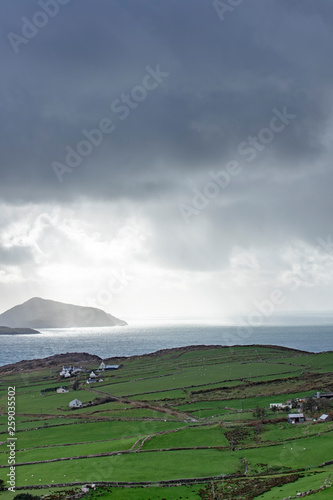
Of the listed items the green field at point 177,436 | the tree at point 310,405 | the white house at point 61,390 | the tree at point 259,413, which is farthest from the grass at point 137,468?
the white house at point 61,390

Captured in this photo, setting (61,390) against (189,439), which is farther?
(61,390)

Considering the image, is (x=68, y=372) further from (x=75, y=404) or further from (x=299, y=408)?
(x=299, y=408)

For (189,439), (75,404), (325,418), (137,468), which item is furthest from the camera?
(75,404)

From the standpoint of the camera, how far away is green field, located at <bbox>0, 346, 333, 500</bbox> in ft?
137

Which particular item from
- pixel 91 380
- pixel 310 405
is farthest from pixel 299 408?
pixel 91 380

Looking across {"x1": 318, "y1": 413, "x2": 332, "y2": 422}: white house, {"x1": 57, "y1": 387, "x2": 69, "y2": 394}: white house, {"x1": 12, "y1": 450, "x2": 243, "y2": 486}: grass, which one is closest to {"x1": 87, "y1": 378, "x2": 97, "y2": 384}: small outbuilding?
{"x1": 57, "y1": 387, "x2": 69, "y2": 394}: white house

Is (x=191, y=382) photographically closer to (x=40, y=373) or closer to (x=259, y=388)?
(x=259, y=388)

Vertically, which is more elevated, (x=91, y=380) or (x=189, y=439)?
(x=189, y=439)

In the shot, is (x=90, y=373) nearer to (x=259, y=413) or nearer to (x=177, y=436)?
(x=259, y=413)

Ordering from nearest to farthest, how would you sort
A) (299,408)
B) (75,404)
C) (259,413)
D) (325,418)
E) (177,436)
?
1. (177,436)
2. (325,418)
3. (259,413)
4. (299,408)
5. (75,404)

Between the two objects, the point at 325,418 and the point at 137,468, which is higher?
the point at 325,418

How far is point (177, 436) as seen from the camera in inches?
2356

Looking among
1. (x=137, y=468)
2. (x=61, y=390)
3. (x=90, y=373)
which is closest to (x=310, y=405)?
(x=137, y=468)

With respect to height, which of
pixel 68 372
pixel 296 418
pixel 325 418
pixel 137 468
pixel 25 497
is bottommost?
pixel 68 372
